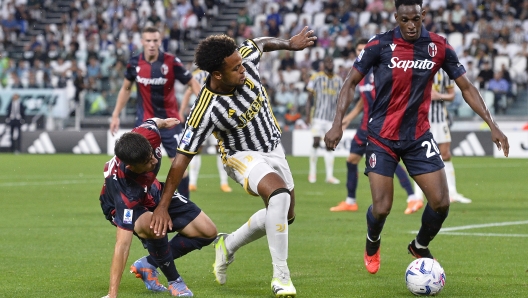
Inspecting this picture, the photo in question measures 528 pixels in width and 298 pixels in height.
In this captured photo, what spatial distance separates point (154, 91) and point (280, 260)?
20.2 ft

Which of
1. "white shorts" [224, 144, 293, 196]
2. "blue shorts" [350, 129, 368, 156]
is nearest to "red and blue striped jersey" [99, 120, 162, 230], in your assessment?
"white shorts" [224, 144, 293, 196]

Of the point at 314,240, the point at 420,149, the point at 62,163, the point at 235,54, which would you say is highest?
the point at 235,54

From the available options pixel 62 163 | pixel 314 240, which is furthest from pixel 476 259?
pixel 62 163

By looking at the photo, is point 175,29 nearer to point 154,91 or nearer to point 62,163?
point 62,163

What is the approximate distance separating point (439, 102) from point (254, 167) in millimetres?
6716

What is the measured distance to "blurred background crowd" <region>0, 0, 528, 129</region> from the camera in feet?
86.3

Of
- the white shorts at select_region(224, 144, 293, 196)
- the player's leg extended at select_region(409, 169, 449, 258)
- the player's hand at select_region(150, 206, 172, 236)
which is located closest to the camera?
the player's hand at select_region(150, 206, 172, 236)

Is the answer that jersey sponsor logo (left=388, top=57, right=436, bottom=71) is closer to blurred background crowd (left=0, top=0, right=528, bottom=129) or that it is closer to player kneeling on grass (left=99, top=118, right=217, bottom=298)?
player kneeling on grass (left=99, top=118, right=217, bottom=298)

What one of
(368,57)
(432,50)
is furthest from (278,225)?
(432,50)

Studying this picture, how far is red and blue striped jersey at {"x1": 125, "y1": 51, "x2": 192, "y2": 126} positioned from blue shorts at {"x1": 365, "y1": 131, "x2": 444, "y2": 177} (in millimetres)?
5285

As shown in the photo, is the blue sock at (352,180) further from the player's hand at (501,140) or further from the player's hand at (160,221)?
the player's hand at (160,221)

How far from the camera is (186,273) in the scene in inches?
305

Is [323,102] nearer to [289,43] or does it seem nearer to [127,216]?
[289,43]

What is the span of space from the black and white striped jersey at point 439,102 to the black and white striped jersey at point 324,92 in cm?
488
